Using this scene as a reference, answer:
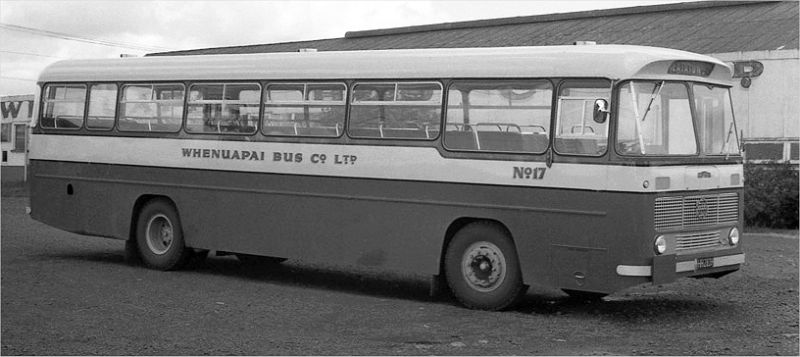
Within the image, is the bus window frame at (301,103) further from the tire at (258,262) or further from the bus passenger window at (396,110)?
the tire at (258,262)

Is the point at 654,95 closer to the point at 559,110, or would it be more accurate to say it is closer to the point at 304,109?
the point at 559,110

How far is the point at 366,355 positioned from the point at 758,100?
57.0 ft

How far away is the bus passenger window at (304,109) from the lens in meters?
14.1

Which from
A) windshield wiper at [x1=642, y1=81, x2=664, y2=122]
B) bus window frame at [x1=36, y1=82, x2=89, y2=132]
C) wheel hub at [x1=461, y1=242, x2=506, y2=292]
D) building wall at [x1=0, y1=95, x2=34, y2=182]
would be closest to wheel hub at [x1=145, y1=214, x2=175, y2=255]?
bus window frame at [x1=36, y1=82, x2=89, y2=132]

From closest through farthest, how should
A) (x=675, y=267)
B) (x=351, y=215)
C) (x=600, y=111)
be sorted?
(x=600, y=111)
(x=675, y=267)
(x=351, y=215)

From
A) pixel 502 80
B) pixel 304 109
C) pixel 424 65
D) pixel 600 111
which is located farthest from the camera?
pixel 304 109

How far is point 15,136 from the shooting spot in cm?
5106

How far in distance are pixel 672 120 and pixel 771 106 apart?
13511 millimetres

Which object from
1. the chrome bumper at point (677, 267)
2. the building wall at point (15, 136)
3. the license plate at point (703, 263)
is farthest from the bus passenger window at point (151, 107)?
the building wall at point (15, 136)

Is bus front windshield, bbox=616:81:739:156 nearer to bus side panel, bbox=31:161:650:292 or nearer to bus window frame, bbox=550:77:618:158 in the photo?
bus window frame, bbox=550:77:618:158

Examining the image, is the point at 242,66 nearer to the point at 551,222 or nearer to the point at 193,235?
the point at 193,235

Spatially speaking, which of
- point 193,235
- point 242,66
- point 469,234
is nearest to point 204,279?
point 193,235

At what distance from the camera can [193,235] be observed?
15.8 metres

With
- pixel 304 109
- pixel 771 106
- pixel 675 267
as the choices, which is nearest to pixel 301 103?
pixel 304 109
